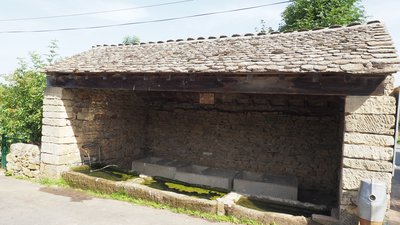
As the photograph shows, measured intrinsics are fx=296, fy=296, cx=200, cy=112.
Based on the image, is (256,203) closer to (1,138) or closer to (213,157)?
(213,157)

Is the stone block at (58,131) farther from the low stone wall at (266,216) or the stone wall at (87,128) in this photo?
the low stone wall at (266,216)

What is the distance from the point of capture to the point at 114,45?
31.4 feet

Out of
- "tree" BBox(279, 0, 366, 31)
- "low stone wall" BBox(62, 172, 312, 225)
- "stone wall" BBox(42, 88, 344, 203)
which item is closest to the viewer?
"low stone wall" BBox(62, 172, 312, 225)

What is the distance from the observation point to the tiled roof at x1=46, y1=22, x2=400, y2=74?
4.74 meters

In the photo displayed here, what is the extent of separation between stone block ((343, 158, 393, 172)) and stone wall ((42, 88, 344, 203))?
2.67 meters

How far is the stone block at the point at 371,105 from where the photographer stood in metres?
4.49

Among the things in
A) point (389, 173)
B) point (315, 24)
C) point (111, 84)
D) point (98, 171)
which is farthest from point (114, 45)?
point (315, 24)

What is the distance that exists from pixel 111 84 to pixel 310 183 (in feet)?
19.0

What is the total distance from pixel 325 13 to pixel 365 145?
10392 millimetres

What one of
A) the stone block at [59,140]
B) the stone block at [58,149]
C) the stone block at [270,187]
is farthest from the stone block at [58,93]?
the stone block at [270,187]

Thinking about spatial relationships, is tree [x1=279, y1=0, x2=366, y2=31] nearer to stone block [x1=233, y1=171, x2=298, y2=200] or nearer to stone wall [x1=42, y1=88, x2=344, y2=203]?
stone wall [x1=42, y1=88, x2=344, y2=203]

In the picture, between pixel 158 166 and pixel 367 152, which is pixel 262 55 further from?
pixel 158 166

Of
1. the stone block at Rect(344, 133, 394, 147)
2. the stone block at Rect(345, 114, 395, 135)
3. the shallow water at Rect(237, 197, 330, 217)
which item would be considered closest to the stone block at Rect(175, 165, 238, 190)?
the shallow water at Rect(237, 197, 330, 217)

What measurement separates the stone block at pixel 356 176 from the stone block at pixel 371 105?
3.08ft
